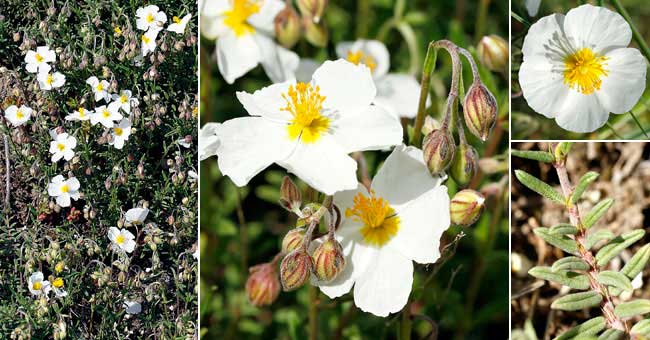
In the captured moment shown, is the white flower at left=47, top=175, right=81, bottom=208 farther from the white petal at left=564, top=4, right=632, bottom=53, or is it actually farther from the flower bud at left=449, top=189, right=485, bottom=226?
the white petal at left=564, top=4, right=632, bottom=53

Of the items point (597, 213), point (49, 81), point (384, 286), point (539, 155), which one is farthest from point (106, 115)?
point (597, 213)

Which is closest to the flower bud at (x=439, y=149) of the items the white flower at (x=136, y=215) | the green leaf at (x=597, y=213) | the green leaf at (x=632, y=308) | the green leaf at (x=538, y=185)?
the green leaf at (x=538, y=185)

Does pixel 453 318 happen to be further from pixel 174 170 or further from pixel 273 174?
pixel 174 170

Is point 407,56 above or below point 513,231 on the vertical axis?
above


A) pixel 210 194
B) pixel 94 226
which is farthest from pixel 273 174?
pixel 94 226

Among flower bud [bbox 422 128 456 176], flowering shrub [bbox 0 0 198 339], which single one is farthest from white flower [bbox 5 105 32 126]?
flower bud [bbox 422 128 456 176]

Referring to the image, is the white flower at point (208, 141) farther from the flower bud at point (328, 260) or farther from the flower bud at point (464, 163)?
the flower bud at point (464, 163)
